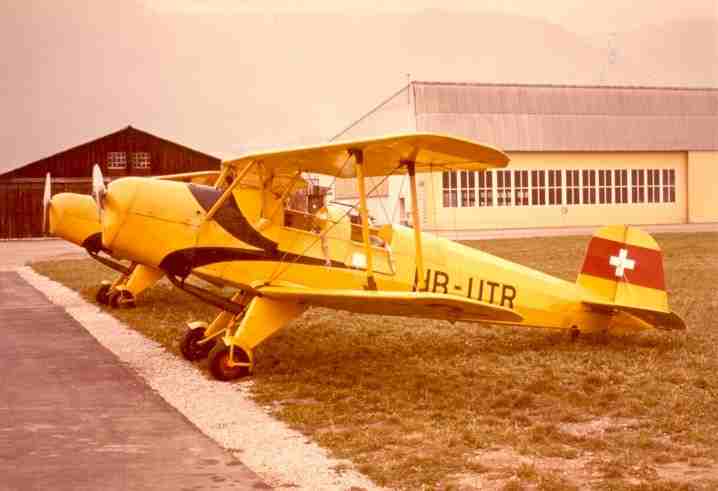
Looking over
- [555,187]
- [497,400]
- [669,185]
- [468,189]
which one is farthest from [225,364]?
[669,185]

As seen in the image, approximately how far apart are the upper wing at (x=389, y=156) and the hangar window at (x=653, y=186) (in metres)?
46.2

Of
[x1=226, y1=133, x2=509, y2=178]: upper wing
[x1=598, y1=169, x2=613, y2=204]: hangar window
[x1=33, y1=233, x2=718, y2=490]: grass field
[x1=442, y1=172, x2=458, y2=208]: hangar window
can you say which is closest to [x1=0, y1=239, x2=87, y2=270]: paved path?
[x1=442, y1=172, x2=458, y2=208]: hangar window

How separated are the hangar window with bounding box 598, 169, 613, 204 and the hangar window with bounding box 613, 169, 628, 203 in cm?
29

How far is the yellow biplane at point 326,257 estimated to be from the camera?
9547mm

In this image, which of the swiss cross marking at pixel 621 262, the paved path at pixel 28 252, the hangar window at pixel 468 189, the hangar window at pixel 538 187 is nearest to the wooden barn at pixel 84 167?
the paved path at pixel 28 252

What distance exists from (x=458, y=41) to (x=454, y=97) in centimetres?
11502

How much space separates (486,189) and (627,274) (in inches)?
1588

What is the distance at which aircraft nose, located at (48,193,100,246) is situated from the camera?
53.3 feet

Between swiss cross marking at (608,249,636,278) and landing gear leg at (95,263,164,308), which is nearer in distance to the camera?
swiss cross marking at (608,249,636,278)

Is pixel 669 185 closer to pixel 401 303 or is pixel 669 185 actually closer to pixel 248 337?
pixel 248 337

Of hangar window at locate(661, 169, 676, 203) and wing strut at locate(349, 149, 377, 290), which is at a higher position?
hangar window at locate(661, 169, 676, 203)

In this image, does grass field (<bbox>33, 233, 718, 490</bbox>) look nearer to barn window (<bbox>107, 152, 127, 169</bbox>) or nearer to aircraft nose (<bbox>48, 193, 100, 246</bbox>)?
aircraft nose (<bbox>48, 193, 100, 246</bbox>)

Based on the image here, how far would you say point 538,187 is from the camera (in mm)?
52781

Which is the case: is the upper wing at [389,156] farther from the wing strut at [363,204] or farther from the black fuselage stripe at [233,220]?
the black fuselage stripe at [233,220]
